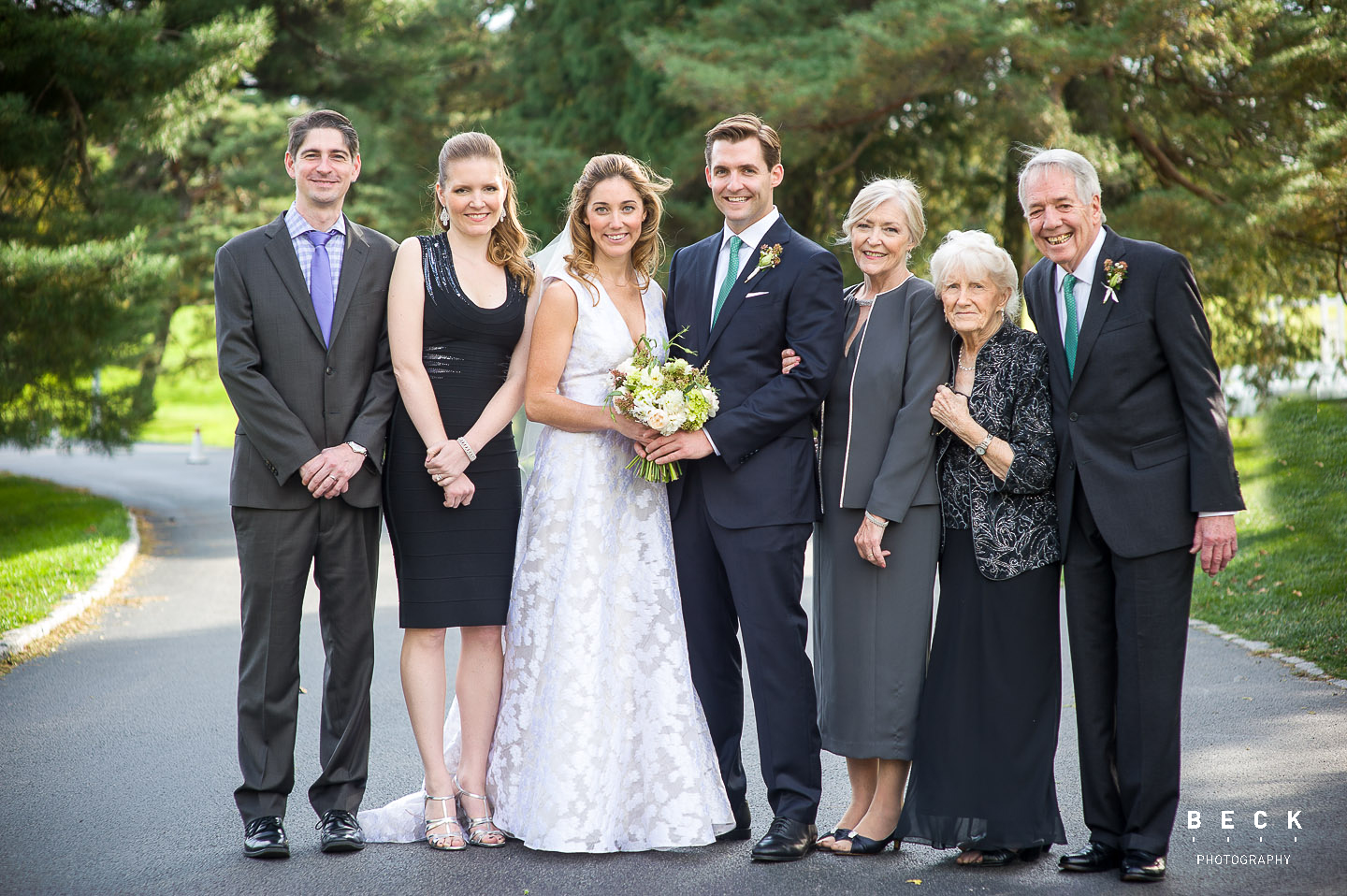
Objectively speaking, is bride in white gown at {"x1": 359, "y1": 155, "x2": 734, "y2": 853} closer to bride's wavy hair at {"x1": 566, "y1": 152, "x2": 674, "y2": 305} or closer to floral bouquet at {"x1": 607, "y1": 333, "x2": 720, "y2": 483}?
bride's wavy hair at {"x1": 566, "y1": 152, "x2": 674, "y2": 305}

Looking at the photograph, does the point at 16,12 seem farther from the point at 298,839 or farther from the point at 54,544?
the point at 298,839

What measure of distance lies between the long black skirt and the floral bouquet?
3.67ft

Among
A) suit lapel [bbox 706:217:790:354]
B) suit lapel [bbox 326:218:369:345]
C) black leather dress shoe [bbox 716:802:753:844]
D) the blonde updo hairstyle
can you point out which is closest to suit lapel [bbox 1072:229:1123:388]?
the blonde updo hairstyle

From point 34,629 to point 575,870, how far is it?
5954 mm

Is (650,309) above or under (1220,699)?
above

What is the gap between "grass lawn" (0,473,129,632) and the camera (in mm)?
9180

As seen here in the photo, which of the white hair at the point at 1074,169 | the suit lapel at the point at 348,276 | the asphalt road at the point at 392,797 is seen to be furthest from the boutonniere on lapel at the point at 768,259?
the asphalt road at the point at 392,797

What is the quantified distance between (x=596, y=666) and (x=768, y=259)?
1.73m

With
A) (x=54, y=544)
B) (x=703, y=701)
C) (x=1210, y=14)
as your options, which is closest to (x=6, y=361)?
(x=54, y=544)

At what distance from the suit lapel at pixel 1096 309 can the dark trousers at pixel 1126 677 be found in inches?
18.9

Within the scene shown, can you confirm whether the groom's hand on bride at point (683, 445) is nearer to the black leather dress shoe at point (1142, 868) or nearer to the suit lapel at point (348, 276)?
the suit lapel at point (348, 276)

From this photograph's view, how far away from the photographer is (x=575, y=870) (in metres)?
4.11

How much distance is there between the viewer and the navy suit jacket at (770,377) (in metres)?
4.28

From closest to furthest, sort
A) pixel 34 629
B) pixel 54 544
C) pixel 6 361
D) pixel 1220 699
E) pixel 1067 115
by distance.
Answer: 1. pixel 1220 699
2. pixel 34 629
3. pixel 54 544
4. pixel 6 361
5. pixel 1067 115
